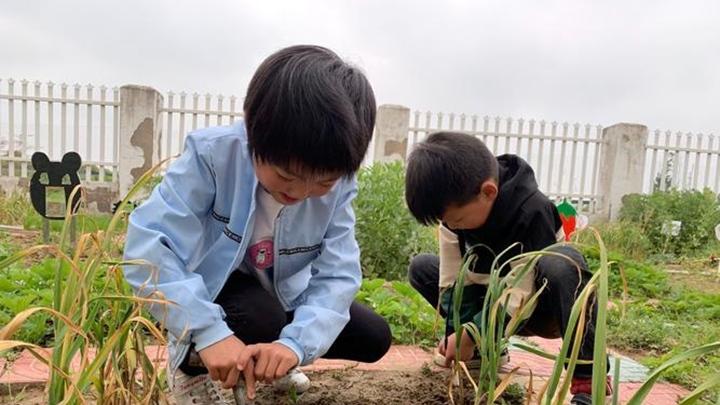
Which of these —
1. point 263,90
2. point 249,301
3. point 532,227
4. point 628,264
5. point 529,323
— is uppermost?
point 263,90

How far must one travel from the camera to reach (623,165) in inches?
367

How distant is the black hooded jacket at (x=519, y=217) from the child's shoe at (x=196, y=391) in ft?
2.67

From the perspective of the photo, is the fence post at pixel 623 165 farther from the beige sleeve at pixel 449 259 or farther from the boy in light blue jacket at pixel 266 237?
the boy in light blue jacket at pixel 266 237

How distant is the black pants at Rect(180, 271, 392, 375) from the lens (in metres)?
1.52

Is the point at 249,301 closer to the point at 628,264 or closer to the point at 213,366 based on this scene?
the point at 213,366

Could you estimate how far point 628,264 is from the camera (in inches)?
196

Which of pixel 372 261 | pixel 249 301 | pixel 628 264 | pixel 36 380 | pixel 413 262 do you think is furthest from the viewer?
pixel 628 264

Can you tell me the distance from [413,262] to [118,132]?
739 cm

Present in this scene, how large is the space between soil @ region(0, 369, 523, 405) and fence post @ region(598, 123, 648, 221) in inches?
321

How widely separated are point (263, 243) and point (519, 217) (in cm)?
77

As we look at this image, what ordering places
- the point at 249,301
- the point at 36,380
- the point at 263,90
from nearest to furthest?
the point at 263,90 < the point at 249,301 < the point at 36,380

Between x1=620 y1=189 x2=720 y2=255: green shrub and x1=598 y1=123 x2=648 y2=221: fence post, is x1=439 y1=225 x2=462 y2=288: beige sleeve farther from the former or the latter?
x1=598 y1=123 x2=648 y2=221: fence post

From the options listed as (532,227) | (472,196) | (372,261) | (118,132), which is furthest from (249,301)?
(118,132)

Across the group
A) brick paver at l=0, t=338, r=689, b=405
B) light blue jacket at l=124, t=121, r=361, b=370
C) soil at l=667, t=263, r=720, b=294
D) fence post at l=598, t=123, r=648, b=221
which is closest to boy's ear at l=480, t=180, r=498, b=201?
light blue jacket at l=124, t=121, r=361, b=370
